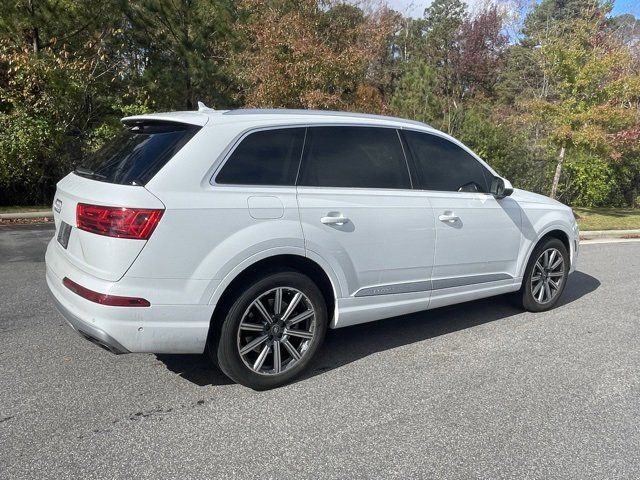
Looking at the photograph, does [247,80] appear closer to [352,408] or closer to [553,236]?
[553,236]

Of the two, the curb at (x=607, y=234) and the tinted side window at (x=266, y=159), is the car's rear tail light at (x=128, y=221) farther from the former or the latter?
the curb at (x=607, y=234)

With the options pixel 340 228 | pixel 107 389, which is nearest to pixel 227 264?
pixel 340 228

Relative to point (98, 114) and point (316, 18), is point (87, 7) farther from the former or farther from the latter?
point (316, 18)

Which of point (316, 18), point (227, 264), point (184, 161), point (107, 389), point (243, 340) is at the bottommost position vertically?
point (107, 389)

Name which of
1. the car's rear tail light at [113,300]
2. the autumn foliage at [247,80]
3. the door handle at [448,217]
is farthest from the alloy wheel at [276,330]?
the autumn foliage at [247,80]

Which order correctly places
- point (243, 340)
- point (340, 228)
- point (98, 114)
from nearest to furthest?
point (243, 340)
point (340, 228)
point (98, 114)

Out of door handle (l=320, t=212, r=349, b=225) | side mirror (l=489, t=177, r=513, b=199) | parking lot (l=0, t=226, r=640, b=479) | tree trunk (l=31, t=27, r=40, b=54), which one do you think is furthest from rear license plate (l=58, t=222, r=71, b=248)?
tree trunk (l=31, t=27, r=40, b=54)

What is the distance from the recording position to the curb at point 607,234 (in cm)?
1141

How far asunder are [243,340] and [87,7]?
13.2 meters

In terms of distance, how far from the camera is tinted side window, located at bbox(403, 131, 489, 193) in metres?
4.41

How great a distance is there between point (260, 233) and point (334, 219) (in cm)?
59

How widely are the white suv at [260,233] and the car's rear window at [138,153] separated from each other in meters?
0.01

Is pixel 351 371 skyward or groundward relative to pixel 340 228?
groundward

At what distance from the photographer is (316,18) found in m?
12.9
